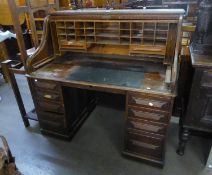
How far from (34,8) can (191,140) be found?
218cm

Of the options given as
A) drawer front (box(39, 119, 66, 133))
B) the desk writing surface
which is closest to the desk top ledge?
the desk writing surface

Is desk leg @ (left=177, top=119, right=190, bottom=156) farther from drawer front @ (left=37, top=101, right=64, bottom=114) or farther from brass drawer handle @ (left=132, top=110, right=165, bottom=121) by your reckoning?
drawer front @ (left=37, top=101, right=64, bottom=114)

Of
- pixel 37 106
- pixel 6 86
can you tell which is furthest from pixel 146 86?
pixel 6 86

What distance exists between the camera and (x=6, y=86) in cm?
342

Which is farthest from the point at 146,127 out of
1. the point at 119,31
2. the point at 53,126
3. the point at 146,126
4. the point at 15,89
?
the point at 15,89

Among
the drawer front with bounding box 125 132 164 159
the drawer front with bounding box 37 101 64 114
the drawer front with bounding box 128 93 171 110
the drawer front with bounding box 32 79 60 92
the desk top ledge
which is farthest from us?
the drawer front with bounding box 37 101 64 114

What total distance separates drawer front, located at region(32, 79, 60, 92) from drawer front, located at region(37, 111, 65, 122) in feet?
1.06

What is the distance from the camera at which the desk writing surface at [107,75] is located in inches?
60.6

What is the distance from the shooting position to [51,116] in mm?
2039

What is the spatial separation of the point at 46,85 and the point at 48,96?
0.43 feet

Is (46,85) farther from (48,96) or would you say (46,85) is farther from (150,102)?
(150,102)

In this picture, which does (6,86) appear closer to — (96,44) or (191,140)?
(96,44)

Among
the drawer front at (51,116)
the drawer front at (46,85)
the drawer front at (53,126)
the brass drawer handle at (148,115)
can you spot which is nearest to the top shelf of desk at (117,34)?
the drawer front at (46,85)

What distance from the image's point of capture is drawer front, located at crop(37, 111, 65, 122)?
2002 millimetres
